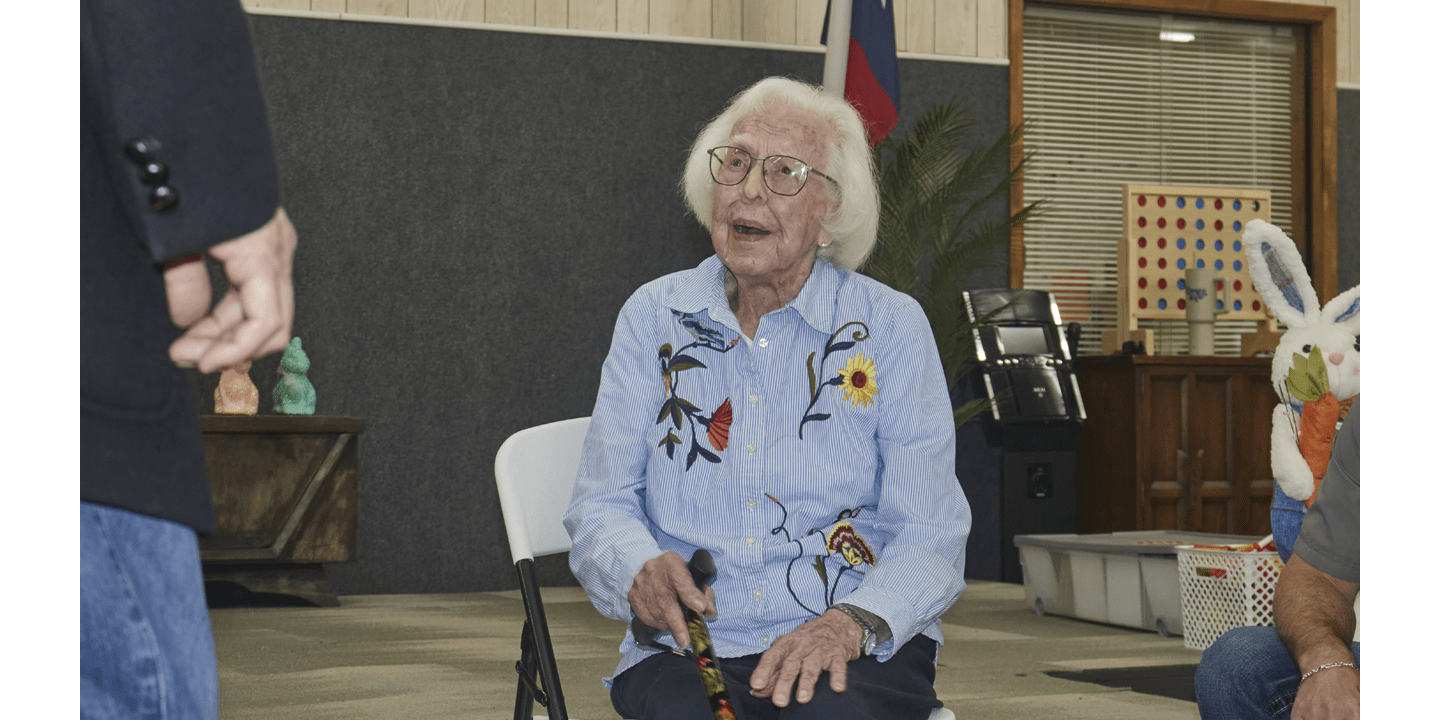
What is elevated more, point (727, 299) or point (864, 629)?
point (727, 299)

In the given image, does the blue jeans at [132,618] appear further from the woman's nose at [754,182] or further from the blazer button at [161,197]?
the woman's nose at [754,182]

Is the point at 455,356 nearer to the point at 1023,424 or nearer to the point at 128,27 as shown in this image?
the point at 1023,424

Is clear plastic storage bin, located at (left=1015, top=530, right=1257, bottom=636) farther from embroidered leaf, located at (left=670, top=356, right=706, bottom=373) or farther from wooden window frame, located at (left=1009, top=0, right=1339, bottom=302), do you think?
embroidered leaf, located at (left=670, top=356, right=706, bottom=373)

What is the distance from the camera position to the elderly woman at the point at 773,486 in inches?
57.9

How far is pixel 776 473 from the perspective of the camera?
1.56 metres

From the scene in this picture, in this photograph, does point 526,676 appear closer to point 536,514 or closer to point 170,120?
point 536,514

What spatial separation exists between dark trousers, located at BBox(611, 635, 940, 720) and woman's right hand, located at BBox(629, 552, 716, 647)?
6 centimetres

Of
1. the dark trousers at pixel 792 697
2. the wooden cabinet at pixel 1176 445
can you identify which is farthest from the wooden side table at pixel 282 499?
the dark trousers at pixel 792 697

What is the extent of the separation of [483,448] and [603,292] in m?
0.84

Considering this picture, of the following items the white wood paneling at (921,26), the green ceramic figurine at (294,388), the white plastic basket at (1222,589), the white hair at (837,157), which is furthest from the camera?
the white wood paneling at (921,26)

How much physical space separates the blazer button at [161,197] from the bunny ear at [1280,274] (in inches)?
115

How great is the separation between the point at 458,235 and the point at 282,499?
1.37 metres

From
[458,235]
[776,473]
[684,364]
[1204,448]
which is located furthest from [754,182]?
[1204,448]

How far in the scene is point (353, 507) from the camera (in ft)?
16.4
